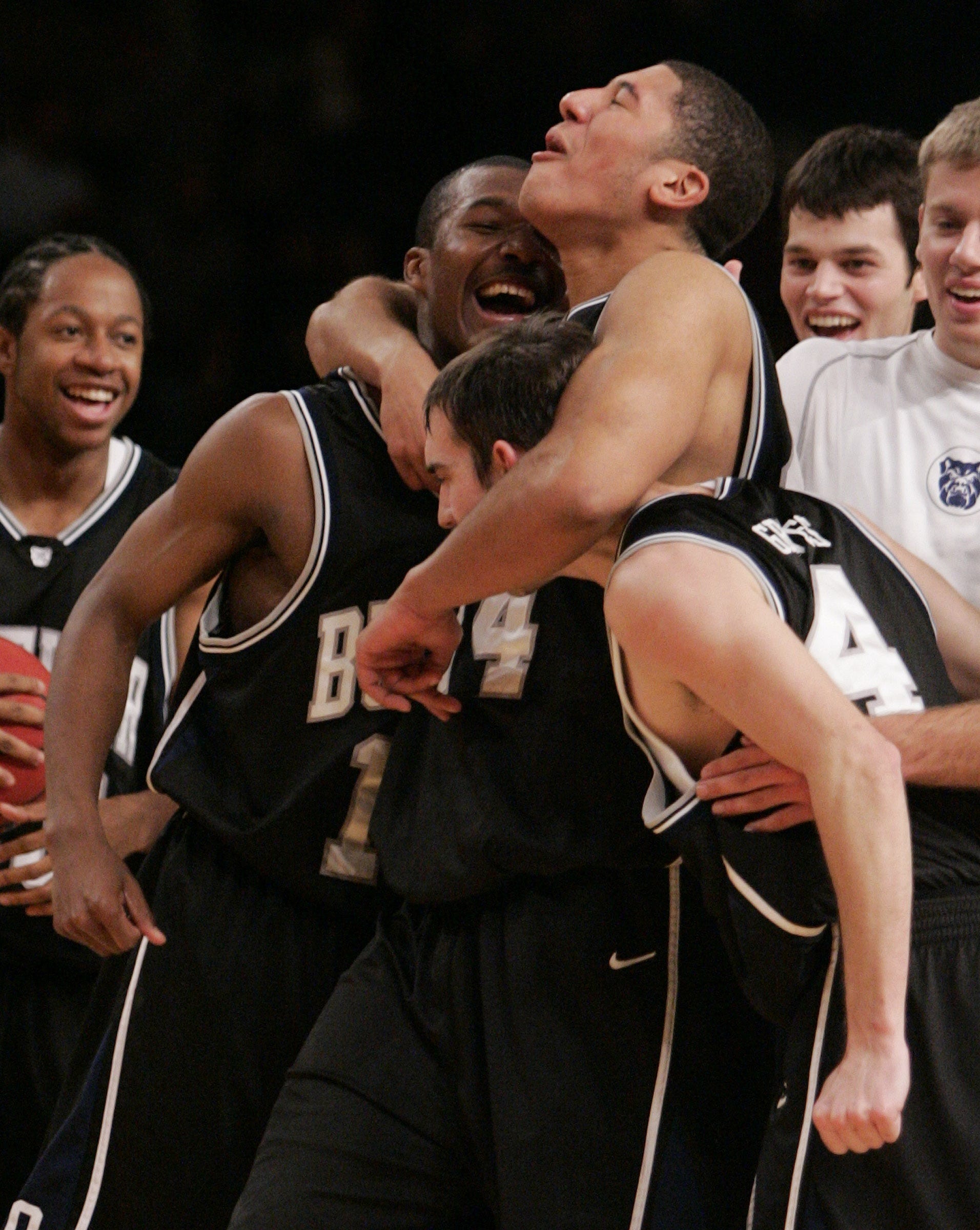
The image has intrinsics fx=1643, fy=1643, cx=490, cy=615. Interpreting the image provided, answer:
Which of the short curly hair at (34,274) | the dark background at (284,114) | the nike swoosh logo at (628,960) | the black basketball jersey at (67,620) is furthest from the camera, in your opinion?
the dark background at (284,114)

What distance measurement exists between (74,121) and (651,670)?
5.52 m

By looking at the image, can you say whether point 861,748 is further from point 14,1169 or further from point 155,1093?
point 14,1169

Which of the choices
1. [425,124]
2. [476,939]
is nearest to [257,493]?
[476,939]

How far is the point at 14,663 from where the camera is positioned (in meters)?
3.39

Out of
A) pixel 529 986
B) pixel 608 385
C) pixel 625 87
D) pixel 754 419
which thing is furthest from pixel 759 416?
pixel 529 986

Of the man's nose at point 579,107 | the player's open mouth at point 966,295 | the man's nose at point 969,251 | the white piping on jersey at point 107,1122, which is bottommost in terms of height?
the white piping on jersey at point 107,1122

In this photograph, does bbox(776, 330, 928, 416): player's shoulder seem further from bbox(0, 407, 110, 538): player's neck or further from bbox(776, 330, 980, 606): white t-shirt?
bbox(0, 407, 110, 538): player's neck

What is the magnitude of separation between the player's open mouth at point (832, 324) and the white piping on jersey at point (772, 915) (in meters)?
1.94

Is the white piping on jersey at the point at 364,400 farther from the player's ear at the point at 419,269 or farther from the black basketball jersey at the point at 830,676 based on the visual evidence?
→ the black basketball jersey at the point at 830,676

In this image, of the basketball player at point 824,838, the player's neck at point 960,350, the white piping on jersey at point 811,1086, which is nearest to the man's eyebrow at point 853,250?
the player's neck at point 960,350

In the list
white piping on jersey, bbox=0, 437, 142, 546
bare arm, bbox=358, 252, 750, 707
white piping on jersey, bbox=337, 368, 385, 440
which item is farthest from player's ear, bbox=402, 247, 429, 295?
white piping on jersey, bbox=0, 437, 142, 546

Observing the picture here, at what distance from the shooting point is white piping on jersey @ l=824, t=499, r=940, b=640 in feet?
7.18

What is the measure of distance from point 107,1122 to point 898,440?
5.68 ft

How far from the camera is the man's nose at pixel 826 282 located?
362 centimetres
